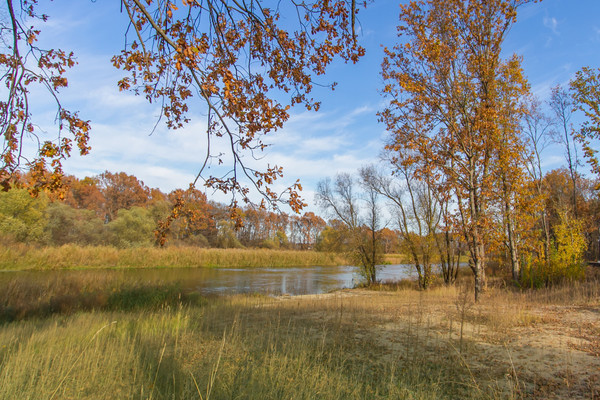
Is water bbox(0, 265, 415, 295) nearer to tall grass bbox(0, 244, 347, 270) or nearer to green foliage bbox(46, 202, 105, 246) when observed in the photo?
tall grass bbox(0, 244, 347, 270)

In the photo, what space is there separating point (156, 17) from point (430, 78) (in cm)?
1061

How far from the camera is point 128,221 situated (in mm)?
40594

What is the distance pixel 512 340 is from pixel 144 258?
A: 34.7 metres

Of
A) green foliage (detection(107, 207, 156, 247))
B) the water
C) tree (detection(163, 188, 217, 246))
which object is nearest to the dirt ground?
tree (detection(163, 188, 217, 246))

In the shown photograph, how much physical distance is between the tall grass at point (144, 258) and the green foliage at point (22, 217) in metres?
4.38

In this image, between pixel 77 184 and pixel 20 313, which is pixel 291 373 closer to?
pixel 20 313

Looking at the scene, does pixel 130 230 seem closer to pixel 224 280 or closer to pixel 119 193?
pixel 224 280

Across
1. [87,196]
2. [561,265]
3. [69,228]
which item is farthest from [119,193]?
[561,265]

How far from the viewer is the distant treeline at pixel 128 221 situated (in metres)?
4.04

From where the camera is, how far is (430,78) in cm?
1165

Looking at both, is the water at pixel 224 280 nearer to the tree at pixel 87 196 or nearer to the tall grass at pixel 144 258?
the tall grass at pixel 144 258

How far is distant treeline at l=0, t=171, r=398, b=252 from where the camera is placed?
4.04 m

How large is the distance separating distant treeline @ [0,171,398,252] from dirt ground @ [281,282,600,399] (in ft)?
8.78

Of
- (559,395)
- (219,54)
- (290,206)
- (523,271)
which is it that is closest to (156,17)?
(219,54)
